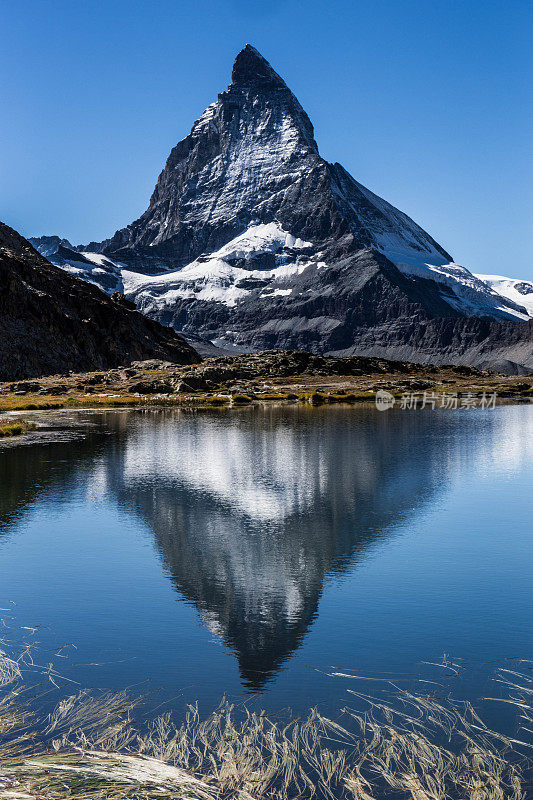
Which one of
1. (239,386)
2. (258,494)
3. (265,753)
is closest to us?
(265,753)

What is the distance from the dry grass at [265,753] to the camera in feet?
35.2

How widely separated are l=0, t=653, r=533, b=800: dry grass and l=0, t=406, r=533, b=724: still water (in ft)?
3.18

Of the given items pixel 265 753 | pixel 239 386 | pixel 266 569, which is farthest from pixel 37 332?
pixel 265 753

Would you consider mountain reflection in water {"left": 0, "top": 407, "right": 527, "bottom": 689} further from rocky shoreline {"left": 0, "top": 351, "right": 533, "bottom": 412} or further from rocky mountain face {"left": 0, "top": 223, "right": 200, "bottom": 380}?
rocky mountain face {"left": 0, "top": 223, "right": 200, "bottom": 380}

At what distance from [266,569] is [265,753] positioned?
11.0 metres

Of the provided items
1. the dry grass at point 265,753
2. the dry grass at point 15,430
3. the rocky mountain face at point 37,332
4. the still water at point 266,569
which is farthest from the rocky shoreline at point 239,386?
the dry grass at point 265,753

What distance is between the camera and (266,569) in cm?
2294

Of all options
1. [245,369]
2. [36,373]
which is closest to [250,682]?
[245,369]

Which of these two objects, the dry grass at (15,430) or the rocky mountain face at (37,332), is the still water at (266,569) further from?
the rocky mountain face at (37,332)

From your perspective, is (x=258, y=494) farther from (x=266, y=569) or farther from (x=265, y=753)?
(x=265, y=753)

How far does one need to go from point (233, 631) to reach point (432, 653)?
488cm

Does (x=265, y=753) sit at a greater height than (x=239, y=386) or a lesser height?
lesser

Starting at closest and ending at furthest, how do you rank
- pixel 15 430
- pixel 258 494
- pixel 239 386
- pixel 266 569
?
pixel 266 569, pixel 258 494, pixel 15 430, pixel 239 386

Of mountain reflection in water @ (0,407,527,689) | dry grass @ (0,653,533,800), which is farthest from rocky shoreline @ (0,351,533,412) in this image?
dry grass @ (0,653,533,800)
